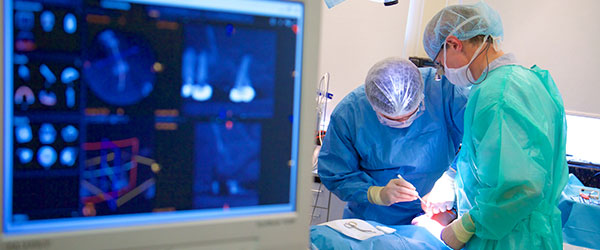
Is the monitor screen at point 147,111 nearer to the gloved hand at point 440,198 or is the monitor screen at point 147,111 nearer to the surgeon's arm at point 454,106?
the gloved hand at point 440,198

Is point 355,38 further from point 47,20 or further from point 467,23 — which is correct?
point 47,20

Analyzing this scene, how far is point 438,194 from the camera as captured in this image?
1.56 meters

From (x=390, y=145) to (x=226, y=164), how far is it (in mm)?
1112

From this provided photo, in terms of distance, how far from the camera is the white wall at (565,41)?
315cm

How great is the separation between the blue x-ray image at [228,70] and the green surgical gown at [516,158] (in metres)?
0.76

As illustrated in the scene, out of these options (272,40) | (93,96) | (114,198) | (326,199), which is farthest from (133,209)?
(326,199)

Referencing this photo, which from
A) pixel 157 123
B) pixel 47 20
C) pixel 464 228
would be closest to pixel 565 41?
pixel 464 228

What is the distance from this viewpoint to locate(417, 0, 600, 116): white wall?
3150 mm

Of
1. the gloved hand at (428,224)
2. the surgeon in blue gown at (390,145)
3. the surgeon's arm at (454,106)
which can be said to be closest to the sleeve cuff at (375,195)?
the surgeon in blue gown at (390,145)

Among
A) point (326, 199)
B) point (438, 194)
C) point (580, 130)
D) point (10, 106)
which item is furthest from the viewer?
point (580, 130)

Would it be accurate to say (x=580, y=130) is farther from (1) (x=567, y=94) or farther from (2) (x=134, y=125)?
(2) (x=134, y=125)

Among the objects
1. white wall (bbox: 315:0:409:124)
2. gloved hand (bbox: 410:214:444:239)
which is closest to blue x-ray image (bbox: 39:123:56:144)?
gloved hand (bbox: 410:214:444:239)

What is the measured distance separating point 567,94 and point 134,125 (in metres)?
3.63

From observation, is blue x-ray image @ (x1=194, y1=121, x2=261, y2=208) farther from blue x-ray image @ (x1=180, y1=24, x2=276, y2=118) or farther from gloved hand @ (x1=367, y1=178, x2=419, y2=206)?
gloved hand @ (x1=367, y1=178, x2=419, y2=206)
